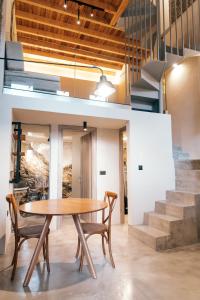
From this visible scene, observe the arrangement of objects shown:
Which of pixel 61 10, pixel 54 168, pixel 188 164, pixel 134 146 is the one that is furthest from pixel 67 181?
pixel 61 10

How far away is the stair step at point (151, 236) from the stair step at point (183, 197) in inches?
27.5

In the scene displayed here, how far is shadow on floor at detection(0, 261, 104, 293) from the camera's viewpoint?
200cm

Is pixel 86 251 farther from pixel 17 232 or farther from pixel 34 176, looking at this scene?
pixel 34 176

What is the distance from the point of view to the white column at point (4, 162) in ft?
9.36

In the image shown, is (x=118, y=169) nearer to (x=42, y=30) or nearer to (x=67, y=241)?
(x=67, y=241)

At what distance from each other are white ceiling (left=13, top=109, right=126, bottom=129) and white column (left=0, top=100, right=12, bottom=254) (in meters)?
0.26

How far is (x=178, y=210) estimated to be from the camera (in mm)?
3258

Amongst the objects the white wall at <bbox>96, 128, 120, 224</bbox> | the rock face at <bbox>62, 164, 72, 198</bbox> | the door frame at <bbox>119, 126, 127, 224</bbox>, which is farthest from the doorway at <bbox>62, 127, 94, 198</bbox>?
the door frame at <bbox>119, 126, 127, 224</bbox>

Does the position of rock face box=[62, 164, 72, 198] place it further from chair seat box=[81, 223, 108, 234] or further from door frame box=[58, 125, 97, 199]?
chair seat box=[81, 223, 108, 234]

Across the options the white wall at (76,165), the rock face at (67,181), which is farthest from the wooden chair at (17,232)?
the rock face at (67,181)

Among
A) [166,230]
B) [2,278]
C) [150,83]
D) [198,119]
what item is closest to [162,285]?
[166,230]

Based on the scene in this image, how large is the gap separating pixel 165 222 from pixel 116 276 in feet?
4.27

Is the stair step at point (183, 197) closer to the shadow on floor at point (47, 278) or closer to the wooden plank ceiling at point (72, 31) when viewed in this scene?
the shadow on floor at point (47, 278)

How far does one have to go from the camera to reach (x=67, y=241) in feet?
10.8
